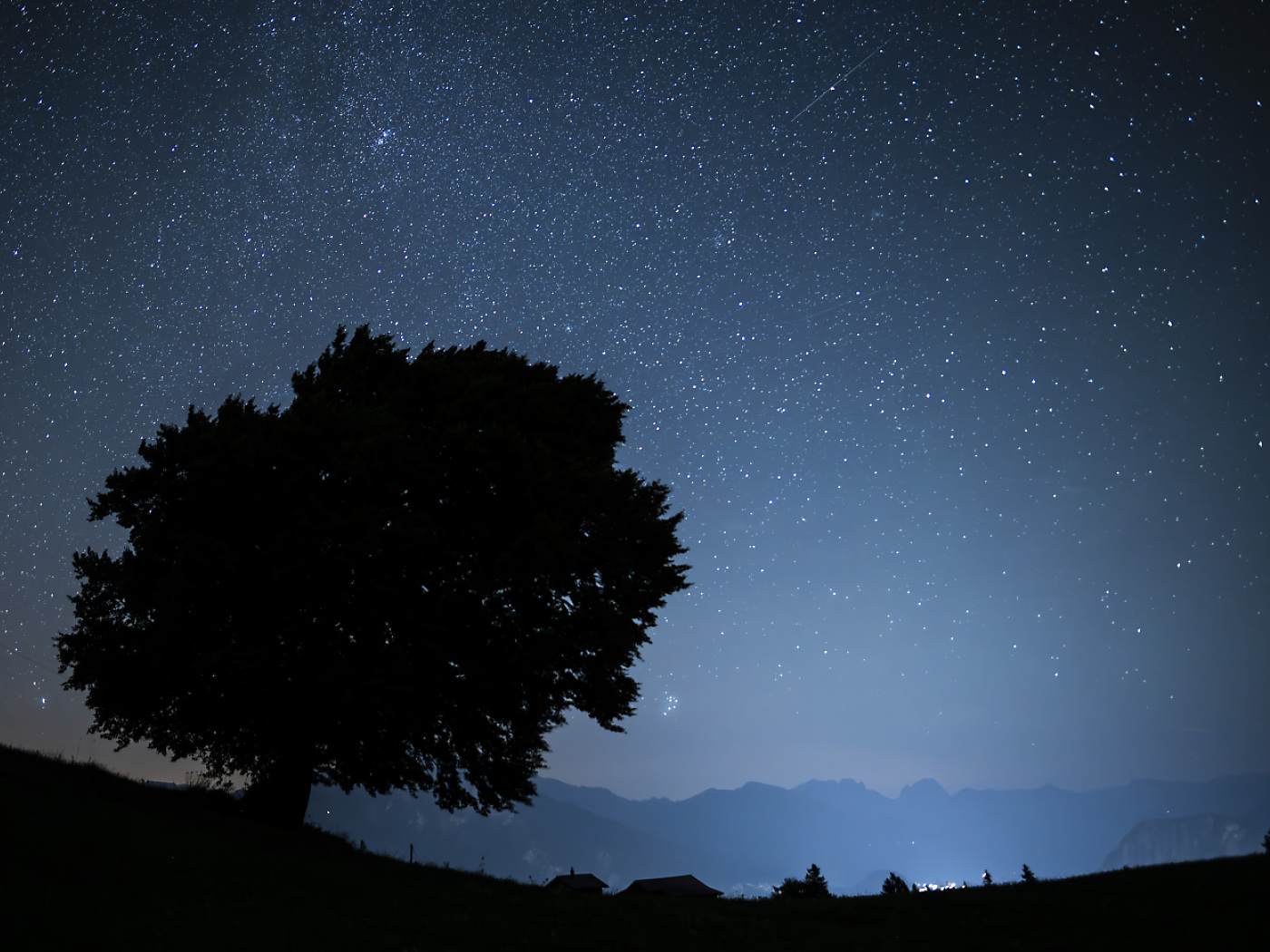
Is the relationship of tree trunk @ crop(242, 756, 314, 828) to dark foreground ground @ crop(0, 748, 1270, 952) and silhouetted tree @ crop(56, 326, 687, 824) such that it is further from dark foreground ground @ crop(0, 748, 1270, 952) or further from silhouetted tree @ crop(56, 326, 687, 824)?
dark foreground ground @ crop(0, 748, 1270, 952)

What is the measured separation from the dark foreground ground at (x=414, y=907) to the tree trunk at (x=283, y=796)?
316cm

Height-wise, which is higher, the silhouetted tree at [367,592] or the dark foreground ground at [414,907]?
the silhouetted tree at [367,592]

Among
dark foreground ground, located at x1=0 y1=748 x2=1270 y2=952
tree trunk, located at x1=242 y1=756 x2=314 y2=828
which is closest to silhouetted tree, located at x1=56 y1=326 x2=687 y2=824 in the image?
tree trunk, located at x1=242 y1=756 x2=314 y2=828

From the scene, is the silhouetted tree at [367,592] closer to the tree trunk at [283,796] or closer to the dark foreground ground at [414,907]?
the tree trunk at [283,796]

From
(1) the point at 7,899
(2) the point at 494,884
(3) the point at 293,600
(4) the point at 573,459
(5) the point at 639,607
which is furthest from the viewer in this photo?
(5) the point at 639,607

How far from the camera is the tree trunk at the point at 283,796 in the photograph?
1898cm

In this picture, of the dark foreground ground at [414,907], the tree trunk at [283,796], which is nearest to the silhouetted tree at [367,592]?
the tree trunk at [283,796]

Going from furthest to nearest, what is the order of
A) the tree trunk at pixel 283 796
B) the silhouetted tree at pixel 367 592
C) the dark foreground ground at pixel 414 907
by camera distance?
the tree trunk at pixel 283 796, the silhouetted tree at pixel 367 592, the dark foreground ground at pixel 414 907

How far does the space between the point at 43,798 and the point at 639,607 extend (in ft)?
45.4

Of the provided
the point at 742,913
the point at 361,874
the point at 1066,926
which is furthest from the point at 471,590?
the point at 1066,926

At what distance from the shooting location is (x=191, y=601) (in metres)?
16.7

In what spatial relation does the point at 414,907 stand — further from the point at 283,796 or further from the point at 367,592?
the point at 283,796

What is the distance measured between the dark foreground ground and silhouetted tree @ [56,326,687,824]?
10.3 ft

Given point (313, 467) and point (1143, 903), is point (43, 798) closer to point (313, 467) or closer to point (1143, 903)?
point (313, 467)
